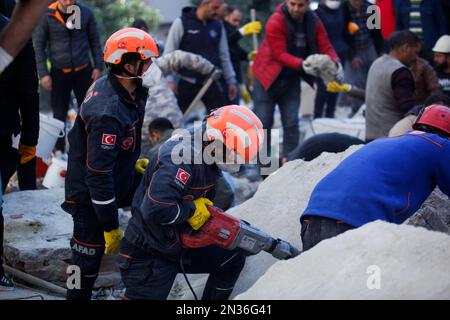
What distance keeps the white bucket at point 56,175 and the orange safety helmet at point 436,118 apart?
4.20 meters

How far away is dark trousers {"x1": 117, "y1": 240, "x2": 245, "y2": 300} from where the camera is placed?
490cm

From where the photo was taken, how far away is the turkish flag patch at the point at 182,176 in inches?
183

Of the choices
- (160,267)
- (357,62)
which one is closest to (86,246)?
(160,267)

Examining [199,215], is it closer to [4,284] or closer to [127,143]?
[127,143]

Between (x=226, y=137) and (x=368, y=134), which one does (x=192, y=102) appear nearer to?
(x=368, y=134)

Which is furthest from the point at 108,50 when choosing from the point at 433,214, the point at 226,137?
the point at 433,214

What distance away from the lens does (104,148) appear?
4.97 meters

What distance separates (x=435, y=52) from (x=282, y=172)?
2935mm

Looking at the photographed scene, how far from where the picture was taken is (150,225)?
479 centimetres

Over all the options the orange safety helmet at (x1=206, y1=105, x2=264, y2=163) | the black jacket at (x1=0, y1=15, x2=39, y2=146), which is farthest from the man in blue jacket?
the black jacket at (x1=0, y1=15, x2=39, y2=146)

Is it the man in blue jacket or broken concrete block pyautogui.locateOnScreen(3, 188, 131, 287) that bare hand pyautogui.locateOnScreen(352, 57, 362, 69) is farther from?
the man in blue jacket

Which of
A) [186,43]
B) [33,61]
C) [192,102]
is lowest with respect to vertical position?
[192,102]

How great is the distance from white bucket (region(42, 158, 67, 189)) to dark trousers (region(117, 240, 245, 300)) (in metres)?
3.45

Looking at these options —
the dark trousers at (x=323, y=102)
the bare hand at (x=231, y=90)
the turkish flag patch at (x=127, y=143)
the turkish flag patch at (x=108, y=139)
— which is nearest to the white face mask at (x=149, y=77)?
the turkish flag patch at (x=127, y=143)
